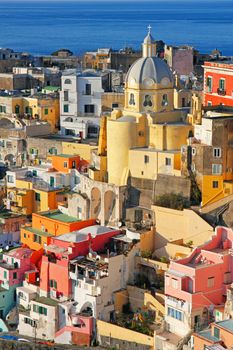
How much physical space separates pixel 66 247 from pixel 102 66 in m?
33.7

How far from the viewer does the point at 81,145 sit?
46.5m

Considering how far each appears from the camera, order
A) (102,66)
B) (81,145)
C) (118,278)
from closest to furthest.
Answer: (118,278)
(81,145)
(102,66)

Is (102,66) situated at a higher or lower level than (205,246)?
higher

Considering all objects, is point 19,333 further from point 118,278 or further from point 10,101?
point 10,101

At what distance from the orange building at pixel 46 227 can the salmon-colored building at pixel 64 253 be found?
1.67 metres

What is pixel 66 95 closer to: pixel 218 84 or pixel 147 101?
pixel 218 84

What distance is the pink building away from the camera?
3262 cm

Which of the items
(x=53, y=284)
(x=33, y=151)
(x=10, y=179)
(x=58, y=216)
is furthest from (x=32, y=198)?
(x=53, y=284)

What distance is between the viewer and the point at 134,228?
128ft

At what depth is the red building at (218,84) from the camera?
151 feet

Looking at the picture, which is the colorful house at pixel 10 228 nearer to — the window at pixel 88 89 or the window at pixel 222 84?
the window at pixel 222 84

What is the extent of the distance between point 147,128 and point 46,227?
6.03 metres

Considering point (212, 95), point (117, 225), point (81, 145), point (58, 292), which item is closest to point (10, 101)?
point (81, 145)

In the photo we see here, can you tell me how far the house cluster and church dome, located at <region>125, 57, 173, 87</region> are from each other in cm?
4
